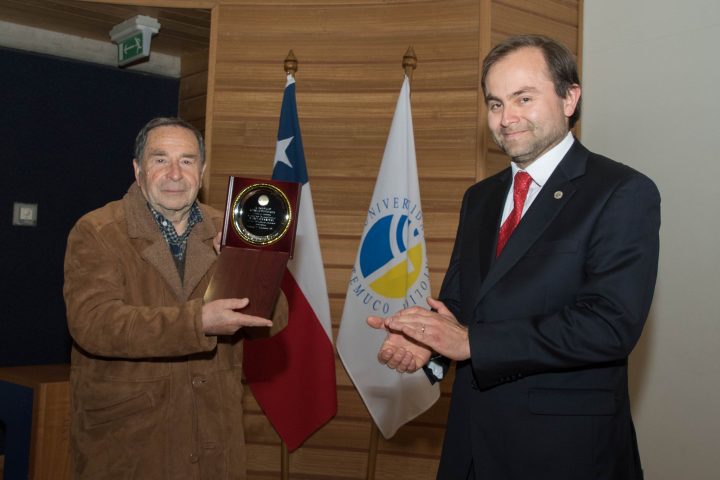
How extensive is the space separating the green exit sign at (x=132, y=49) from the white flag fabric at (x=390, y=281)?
5.45 ft

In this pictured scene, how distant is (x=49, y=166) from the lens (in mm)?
4512

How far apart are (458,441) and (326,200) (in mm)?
2159

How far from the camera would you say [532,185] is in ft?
5.64

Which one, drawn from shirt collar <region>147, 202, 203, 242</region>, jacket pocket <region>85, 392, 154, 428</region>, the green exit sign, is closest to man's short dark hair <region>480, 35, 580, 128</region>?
shirt collar <region>147, 202, 203, 242</region>

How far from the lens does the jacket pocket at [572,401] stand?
4.94 feet

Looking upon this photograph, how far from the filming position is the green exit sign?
13.8ft

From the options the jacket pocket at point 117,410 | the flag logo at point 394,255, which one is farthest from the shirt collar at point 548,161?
the flag logo at point 394,255

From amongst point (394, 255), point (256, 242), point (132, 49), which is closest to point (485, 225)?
point (256, 242)

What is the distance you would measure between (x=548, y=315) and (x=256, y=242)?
78cm

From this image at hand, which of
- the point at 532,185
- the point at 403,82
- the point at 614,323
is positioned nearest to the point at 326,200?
the point at 403,82

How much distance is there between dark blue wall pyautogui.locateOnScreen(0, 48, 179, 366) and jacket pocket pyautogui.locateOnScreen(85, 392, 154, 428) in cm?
281

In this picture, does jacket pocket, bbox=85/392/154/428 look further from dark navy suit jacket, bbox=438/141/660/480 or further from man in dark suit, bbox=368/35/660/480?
dark navy suit jacket, bbox=438/141/660/480

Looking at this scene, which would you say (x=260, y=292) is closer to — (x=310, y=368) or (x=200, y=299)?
(x=200, y=299)

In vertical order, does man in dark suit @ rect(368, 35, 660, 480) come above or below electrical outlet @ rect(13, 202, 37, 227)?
below
